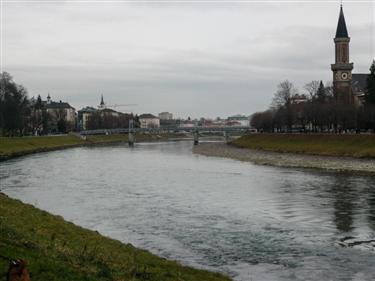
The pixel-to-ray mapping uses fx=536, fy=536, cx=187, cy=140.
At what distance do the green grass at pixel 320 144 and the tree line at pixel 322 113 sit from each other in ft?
22.7

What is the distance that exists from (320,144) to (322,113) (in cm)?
1648

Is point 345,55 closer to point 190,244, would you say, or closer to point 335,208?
point 335,208

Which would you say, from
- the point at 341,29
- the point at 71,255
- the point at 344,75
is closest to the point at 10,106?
the point at 344,75

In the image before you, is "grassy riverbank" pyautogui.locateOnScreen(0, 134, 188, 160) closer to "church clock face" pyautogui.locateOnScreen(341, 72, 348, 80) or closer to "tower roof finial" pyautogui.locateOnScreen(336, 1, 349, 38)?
"church clock face" pyautogui.locateOnScreen(341, 72, 348, 80)

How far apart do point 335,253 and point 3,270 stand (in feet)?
40.5

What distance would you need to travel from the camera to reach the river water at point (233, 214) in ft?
59.1

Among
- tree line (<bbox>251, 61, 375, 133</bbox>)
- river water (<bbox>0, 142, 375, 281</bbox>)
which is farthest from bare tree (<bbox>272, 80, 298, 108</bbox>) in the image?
river water (<bbox>0, 142, 375, 281</bbox>)

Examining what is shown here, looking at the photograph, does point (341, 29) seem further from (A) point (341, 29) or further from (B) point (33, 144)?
(B) point (33, 144)

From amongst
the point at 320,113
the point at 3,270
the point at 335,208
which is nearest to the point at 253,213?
the point at 335,208

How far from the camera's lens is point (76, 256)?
14.8 meters

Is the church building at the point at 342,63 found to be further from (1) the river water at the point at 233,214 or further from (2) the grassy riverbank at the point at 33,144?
(1) the river water at the point at 233,214

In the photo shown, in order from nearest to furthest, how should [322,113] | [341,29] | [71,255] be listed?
[71,255]
[322,113]
[341,29]

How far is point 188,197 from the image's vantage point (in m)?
34.1

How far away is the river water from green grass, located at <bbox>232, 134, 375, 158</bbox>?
25505 mm
